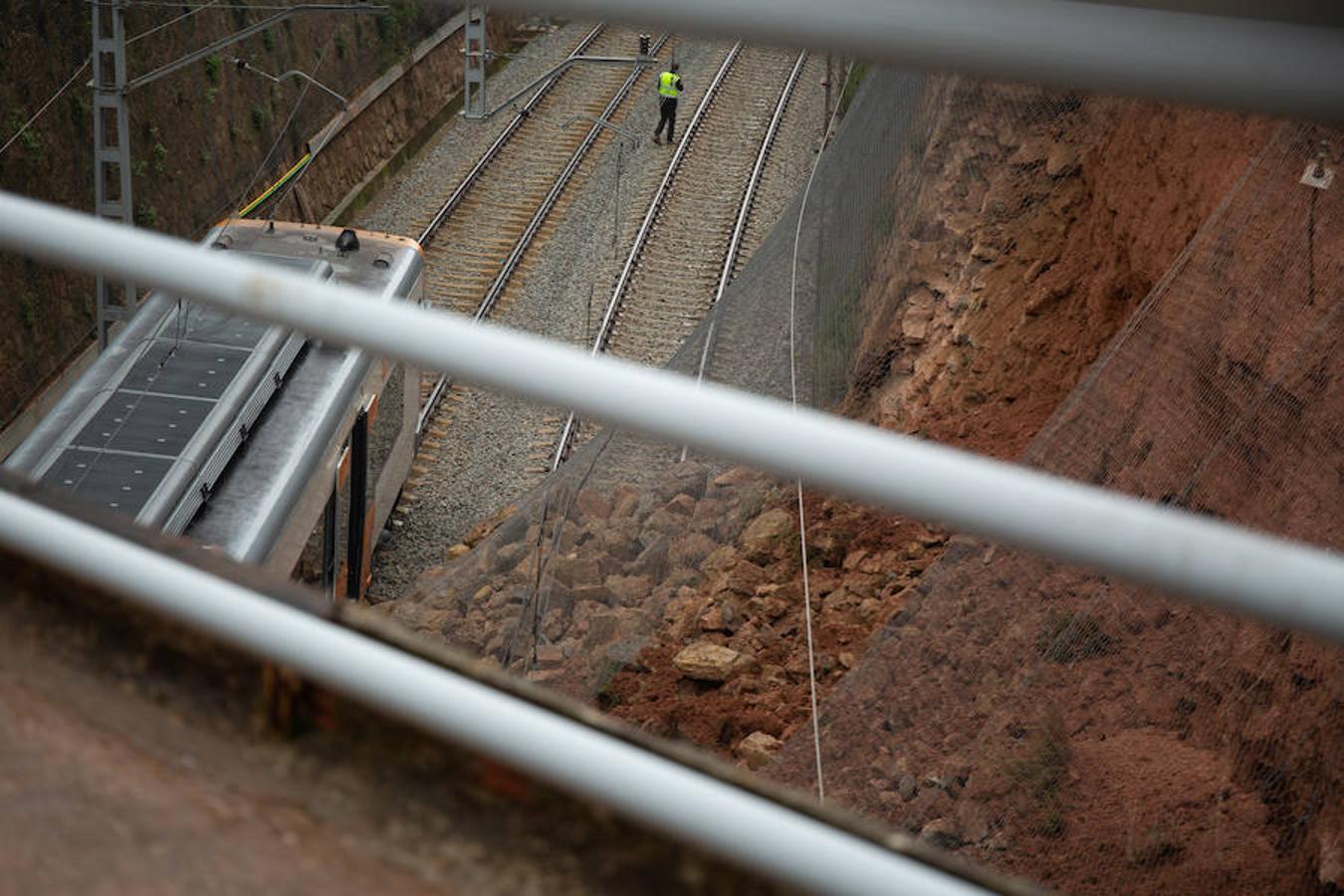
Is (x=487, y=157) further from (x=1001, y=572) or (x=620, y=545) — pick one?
(x=1001, y=572)

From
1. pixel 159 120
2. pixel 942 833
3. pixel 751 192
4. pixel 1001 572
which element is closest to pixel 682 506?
pixel 1001 572

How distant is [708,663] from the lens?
8.19m

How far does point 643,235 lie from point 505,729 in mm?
18602

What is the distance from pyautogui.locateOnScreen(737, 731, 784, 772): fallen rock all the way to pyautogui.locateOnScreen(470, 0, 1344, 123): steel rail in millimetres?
6804

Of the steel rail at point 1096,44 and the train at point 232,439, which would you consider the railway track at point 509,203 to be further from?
the steel rail at point 1096,44

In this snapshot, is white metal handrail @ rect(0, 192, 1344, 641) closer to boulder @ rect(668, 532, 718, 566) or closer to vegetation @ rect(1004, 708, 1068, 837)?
vegetation @ rect(1004, 708, 1068, 837)

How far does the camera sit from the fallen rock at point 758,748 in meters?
7.47

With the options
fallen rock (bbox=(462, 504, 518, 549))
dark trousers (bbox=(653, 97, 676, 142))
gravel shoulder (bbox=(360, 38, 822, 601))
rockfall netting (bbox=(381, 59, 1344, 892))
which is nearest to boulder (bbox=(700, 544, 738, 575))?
rockfall netting (bbox=(381, 59, 1344, 892))

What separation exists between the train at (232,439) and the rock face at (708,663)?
8.77 feet

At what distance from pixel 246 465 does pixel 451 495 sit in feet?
19.3

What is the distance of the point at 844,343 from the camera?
11.4m

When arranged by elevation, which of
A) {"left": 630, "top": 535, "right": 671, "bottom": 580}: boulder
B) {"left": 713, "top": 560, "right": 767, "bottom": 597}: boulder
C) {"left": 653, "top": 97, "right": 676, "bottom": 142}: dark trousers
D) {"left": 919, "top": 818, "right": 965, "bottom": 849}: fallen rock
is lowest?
{"left": 653, "top": 97, "right": 676, "bottom": 142}: dark trousers

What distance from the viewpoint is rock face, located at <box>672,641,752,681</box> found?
8172 mm

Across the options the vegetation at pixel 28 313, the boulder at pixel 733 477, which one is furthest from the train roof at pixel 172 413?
the vegetation at pixel 28 313
